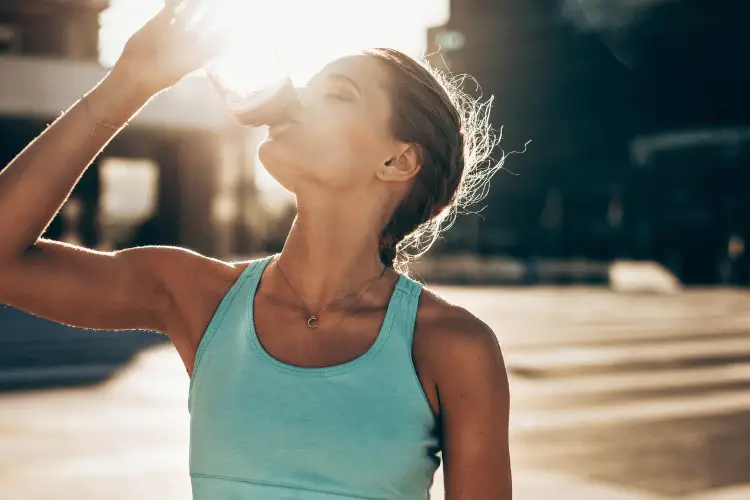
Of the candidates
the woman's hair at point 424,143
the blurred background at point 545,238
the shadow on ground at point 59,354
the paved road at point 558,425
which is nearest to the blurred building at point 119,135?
the blurred background at point 545,238

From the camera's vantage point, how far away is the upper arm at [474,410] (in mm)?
1874

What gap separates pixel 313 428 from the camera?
1.82 metres

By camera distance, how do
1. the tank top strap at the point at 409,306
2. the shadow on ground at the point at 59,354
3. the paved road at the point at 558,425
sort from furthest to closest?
the shadow on ground at the point at 59,354
the paved road at the point at 558,425
the tank top strap at the point at 409,306

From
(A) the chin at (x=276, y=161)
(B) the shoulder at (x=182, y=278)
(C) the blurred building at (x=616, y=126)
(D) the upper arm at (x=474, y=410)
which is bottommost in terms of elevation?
(C) the blurred building at (x=616, y=126)

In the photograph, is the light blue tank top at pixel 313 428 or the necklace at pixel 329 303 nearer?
the light blue tank top at pixel 313 428

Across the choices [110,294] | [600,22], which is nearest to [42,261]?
[110,294]

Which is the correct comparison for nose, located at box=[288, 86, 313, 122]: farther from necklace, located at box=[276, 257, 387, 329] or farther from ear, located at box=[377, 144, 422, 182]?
necklace, located at box=[276, 257, 387, 329]

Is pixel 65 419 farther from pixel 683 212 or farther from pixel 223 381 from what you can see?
pixel 683 212

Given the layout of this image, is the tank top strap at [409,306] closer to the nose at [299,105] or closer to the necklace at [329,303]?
the necklace at [329,303]

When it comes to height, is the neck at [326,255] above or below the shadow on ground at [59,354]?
above

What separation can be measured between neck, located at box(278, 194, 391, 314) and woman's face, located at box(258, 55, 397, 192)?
0.07 m

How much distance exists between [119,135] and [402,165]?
2814 centimetres

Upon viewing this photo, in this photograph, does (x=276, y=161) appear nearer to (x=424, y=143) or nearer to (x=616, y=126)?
(x=424, y=143)

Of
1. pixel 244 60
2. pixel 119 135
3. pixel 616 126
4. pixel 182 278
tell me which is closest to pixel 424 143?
pixel 244 60
